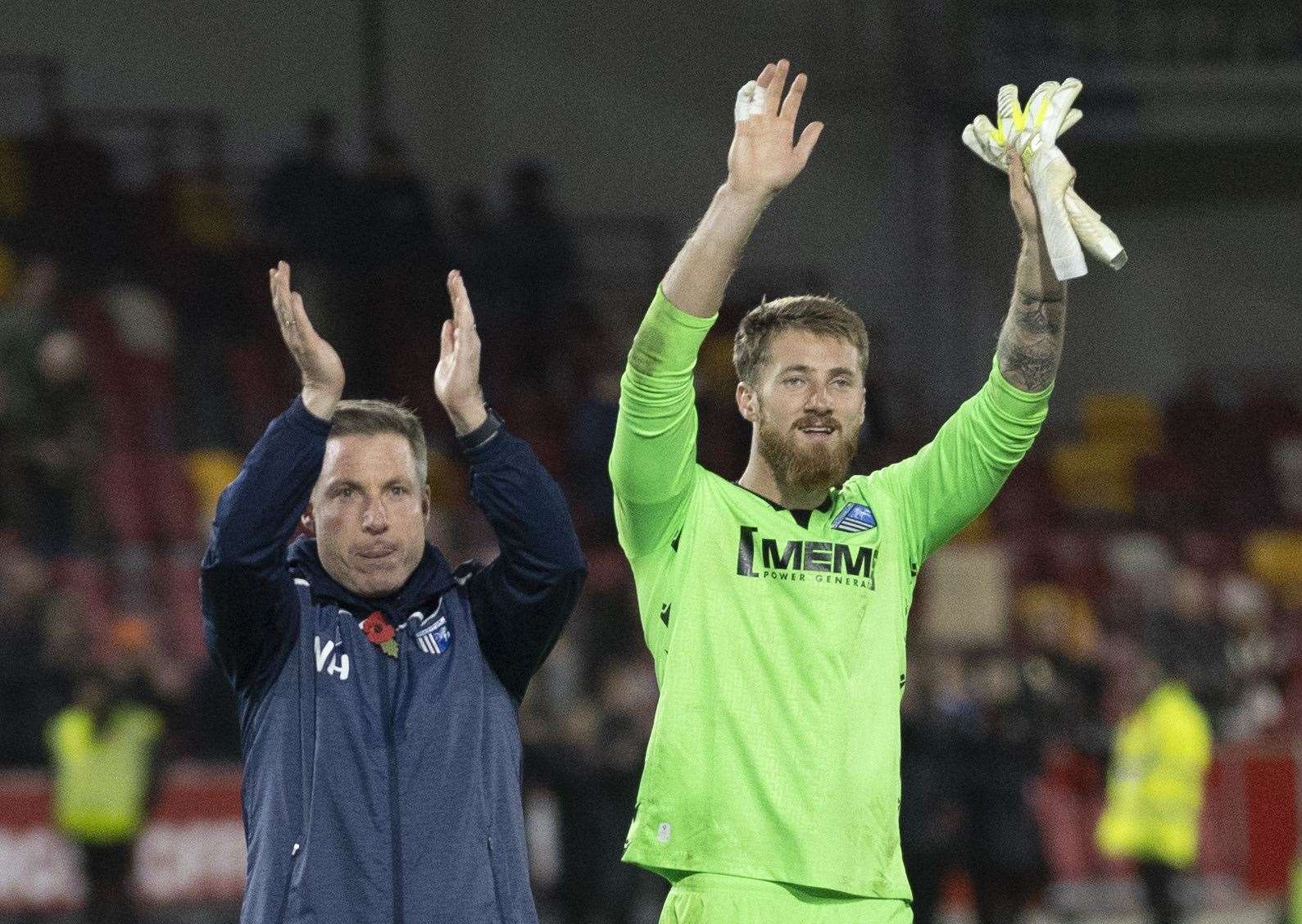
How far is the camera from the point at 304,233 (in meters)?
16.6

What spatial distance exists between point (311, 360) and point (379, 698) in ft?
2.12

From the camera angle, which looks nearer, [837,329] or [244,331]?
[837,329]

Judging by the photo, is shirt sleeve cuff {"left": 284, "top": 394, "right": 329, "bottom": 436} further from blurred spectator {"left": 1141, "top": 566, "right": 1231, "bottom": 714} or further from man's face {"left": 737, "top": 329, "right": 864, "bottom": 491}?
blurred spectator {"left": 1141, "top": 566, "right": 1231, "bottom": 714}

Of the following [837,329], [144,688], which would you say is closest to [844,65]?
[144,688]

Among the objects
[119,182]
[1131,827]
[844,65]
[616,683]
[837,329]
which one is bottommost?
[1131,827]

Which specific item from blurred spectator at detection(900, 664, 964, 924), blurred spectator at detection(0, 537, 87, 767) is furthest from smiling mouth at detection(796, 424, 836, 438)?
blurred spectator at detection(0, 537, 87, 767)

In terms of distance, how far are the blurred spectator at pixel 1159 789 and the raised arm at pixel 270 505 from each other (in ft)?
30.9

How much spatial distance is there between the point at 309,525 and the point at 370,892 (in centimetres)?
77

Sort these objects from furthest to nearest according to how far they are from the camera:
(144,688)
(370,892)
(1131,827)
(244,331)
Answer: (244,331)
(1131,827)
(144,688)
(370,892)

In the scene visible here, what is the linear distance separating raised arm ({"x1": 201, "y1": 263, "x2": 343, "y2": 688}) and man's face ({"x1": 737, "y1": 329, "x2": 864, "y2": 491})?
89 centimetres

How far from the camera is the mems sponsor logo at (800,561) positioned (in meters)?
4.30

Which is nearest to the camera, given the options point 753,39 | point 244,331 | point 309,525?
point 309,525

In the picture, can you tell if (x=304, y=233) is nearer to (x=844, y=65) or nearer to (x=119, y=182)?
(x=119, y=182)

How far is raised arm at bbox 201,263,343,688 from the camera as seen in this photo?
3805mm
